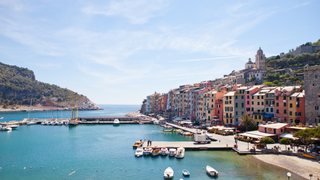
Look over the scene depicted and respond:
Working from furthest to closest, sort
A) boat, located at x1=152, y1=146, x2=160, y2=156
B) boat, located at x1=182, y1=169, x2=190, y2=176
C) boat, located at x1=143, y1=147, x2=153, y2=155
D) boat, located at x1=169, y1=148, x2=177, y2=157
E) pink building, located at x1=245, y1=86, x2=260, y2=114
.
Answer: pink building, located at x1=245, y1=86, x2=260, y2=114, boat, located at x1=143, y1=147, x2=153, y2=155, boat, located at x1=152, y1=146, x2=160, y2=156, boat, located at x1=169, y1=148, x2=177, y2=157, boat, located at x1=182, y1=169, x2=190, y2=176

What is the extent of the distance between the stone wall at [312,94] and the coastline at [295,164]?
19278 millimetres

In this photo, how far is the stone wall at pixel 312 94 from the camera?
49812 millimetres

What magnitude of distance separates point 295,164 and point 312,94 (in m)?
25.0

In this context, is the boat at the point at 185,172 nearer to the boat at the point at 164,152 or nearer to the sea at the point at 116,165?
the sea at the point at 116,165

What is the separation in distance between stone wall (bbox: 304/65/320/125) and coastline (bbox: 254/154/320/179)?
1928cm

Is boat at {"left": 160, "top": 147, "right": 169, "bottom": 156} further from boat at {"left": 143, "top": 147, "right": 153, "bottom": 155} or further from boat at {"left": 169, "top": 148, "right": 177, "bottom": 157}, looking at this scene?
boat at {"left": 143, "top": 147, "right": 153, "bottom": 155}

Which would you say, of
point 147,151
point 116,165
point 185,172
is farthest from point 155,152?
point 185,172

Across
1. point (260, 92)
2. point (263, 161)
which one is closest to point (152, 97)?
point (260, 92)

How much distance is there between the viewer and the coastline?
30.7 m

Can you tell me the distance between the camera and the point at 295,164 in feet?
112

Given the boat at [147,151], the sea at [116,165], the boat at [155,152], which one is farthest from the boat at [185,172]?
the boat at [147,151]

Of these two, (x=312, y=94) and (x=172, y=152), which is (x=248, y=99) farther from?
(x=172, y=152)

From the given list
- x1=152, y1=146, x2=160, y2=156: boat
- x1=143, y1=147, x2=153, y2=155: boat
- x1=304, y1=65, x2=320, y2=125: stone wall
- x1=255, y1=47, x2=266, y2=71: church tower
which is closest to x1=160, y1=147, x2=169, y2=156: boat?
x1=152, y1=146, x2=160, y2=156: boat

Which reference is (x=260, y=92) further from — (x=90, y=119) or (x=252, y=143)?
(x=90, y=119)
